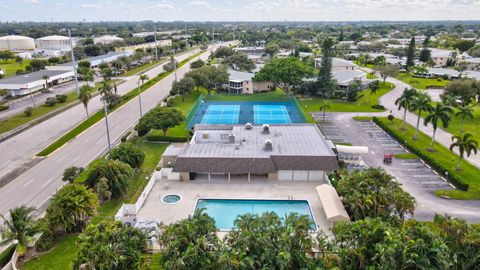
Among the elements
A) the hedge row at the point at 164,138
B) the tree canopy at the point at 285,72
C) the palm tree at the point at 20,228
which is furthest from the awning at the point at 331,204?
the tree canopy at the point at 285,72

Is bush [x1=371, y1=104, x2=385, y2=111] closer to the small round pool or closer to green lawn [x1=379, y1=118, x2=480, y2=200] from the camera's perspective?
green lawn [x1=379, y1=118, x2=480, y2=200]

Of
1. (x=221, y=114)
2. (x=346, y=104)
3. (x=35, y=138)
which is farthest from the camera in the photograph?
(x=346, y=104)

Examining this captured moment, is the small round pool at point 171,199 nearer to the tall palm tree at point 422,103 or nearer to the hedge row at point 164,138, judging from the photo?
the hedge row at point 164,138

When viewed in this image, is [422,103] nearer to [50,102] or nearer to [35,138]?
[35,138]

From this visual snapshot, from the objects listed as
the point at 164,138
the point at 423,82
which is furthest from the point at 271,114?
the point at 423,82

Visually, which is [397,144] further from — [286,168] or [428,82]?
[428,82]

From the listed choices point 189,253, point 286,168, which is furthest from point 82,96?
point 189,253

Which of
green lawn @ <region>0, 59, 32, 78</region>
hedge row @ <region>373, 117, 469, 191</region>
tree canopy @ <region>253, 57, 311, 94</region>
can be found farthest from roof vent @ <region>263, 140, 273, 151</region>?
green lawn @ <region>0, 59, 32, 78</region>

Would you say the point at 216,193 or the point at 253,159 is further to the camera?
the point at 253,159
